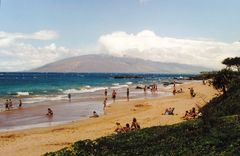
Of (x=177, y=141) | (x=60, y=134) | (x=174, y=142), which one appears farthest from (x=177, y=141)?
(x=60, y=134)

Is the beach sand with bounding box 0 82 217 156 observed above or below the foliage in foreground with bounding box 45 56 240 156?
below

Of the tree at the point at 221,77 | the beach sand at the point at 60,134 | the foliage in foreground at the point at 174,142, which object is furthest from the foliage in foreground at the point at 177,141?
the tree at the point at 221,77

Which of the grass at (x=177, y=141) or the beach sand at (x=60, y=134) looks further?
the beach sand at (x=60, y=134)

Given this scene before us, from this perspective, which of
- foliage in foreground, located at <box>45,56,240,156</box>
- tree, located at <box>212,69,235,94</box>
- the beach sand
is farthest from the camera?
tree, located at <box>212,69,235,94</box>

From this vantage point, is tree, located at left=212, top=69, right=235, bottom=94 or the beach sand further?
tree, located at left=212, top=69, right=235, bottom=94

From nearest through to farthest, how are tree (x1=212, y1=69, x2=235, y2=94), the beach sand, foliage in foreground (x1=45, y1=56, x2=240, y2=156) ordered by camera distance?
foliage in foreground (x1=45, y1=56, x2=240, y2=156) → the beach sand → tree (x1=212, y1=69, x2=235, y2=94)

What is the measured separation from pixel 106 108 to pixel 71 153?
105 ft

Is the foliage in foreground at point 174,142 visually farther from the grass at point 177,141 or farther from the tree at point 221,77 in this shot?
the tree at point 221,77

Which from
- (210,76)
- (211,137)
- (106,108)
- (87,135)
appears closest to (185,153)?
(211,137)

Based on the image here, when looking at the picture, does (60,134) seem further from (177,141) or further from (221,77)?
(177,141)

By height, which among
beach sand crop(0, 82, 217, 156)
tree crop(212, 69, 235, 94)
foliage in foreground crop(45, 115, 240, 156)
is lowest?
beach sand crop(0, 82, 217, 156)

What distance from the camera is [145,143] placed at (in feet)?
53.3

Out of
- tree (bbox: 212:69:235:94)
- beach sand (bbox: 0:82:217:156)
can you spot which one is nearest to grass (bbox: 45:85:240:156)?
beach sand (bbox: 0:82:217:156)

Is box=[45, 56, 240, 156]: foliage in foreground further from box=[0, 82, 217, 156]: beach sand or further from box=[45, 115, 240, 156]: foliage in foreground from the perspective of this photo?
box=[0, 82, 217, 156]: beach sand
